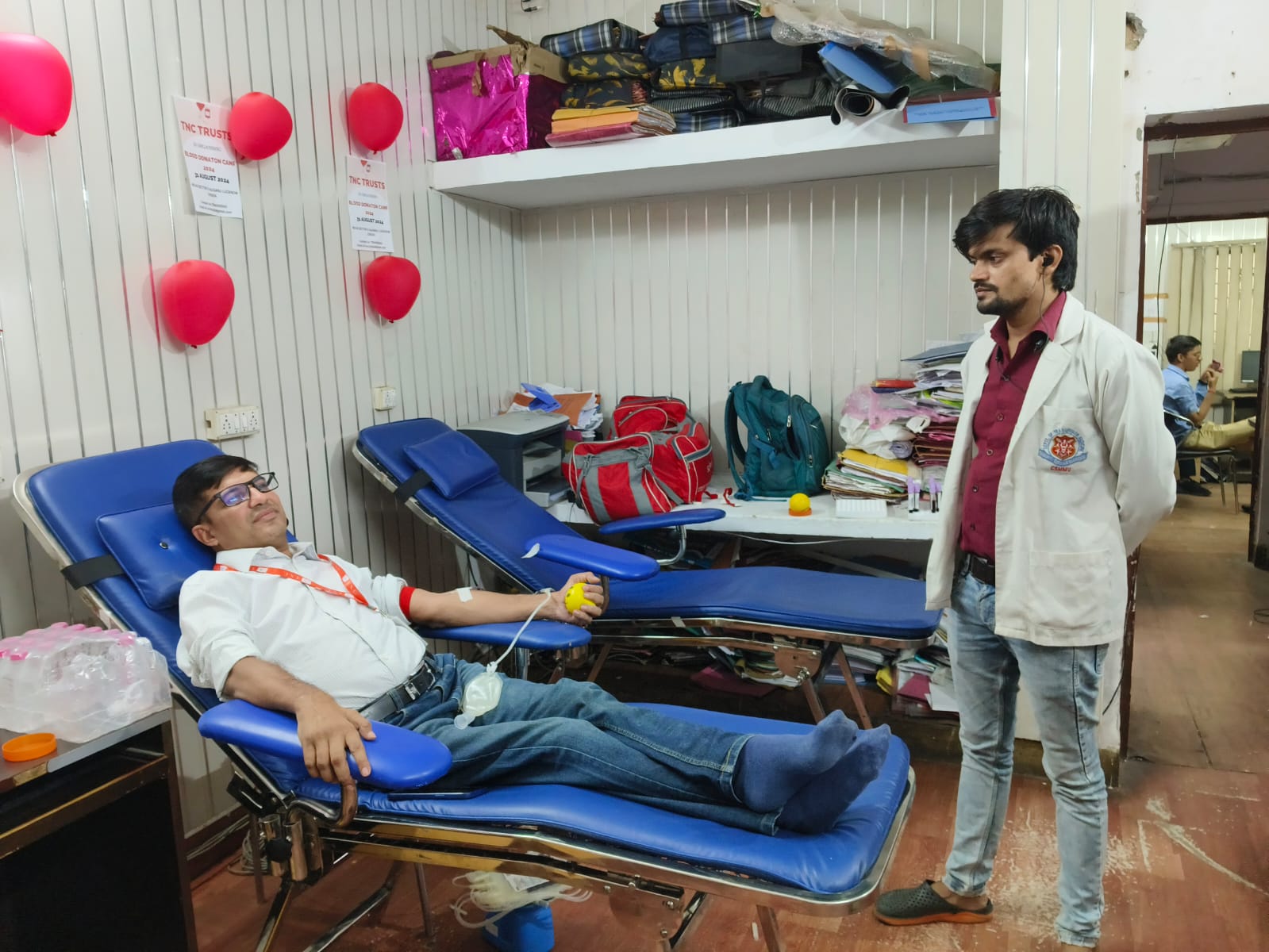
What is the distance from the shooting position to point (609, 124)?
2982 millimetres

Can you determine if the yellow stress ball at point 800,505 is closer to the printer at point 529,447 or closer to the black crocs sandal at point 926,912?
the printer at point 529,447

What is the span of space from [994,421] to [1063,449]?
160 mm

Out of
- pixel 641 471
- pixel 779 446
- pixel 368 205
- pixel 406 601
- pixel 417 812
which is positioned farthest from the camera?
pixel 779 446

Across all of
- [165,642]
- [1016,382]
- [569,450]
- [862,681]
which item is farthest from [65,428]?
[862,681]

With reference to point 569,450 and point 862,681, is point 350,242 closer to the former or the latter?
point 569,450

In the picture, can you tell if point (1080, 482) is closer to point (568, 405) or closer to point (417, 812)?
point (417, 812)

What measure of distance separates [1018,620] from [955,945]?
761 mm

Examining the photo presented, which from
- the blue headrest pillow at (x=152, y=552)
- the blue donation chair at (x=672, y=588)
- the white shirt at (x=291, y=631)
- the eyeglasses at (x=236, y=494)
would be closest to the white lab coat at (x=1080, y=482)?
the blue donation chair at (x=672, y=588)

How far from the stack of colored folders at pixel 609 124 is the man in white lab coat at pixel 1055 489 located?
1480 mm

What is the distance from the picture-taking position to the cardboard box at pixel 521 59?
3.07 metres

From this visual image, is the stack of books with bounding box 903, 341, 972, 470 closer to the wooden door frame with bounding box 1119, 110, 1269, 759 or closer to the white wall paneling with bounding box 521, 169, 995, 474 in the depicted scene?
the white wall paneling with bounding box 521, 169, 995, 474

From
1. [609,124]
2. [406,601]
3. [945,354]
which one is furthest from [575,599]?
[609,124]

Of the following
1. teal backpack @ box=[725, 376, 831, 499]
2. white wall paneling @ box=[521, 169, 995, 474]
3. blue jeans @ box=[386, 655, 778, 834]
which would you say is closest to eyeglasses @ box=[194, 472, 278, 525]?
blue jeans @ box=[386, 655, 778, 834]

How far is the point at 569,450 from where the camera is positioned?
3516 mm
